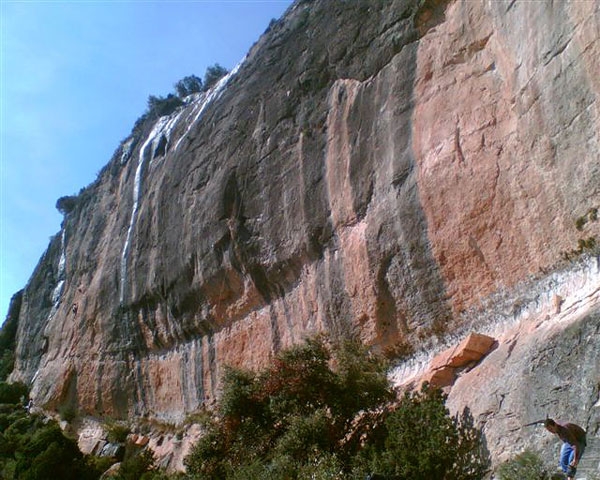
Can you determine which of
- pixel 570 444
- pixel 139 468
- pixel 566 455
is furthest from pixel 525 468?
pixel 139 468

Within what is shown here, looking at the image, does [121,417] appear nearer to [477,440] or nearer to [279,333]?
[279,333]

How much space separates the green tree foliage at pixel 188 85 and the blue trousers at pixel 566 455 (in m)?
35.7

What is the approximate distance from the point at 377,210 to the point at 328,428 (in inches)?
189

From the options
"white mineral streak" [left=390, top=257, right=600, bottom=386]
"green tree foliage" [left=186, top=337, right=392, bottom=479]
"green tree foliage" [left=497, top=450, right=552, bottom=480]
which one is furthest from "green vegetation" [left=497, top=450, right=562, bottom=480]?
"green tree foliage" [left=186, top=337, right=392, bottom=479]

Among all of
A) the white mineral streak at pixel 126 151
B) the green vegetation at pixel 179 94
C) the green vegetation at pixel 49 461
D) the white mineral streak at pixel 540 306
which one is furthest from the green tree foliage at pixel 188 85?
the white mineral streak at pixel 540 306

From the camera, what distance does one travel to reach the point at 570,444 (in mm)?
7027

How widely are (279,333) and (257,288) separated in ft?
5.01

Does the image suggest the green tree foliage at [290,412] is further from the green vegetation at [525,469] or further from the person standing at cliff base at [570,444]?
the person standing at cliff base at [570,444]

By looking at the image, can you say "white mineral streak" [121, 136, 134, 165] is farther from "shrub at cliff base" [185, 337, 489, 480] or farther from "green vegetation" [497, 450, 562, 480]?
"green vegetation" [497, 450, 562, 480]

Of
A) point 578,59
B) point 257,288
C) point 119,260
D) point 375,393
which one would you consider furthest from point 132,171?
point 578,59

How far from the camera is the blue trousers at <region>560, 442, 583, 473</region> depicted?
6999mm

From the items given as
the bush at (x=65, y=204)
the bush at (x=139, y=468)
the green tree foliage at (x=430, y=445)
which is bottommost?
the green tree foliage at (x=430, y=445)

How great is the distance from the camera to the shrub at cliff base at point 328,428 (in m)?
9.16

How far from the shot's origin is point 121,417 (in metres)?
23.9
